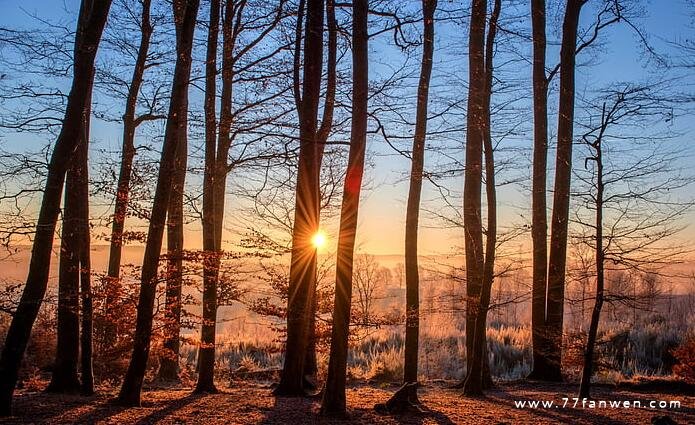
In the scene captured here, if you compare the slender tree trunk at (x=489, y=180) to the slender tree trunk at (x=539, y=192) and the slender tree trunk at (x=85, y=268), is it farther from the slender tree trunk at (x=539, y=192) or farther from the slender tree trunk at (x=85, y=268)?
the slender tree trunk at (x=85, y=268)

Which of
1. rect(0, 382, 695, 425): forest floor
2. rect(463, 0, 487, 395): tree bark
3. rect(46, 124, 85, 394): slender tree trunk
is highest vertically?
rect(463, 0, 487, 395): tree bark

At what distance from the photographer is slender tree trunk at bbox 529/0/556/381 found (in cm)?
1364

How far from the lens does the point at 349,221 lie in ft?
25.6

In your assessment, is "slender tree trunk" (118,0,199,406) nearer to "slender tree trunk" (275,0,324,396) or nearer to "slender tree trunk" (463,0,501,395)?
"slender tree trunk" (275,0,324,396)

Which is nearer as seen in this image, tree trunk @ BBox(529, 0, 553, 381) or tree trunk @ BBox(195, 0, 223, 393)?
tree trunk @ BBox(195, 0, 223, 393)

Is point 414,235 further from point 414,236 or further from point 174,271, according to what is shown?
point 174,271

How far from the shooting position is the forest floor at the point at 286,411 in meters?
7.28

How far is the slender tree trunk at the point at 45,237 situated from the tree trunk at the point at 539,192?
998cm

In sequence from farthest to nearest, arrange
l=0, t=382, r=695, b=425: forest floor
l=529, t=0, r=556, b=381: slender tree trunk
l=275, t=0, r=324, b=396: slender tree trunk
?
l=529, t=0, r=556, b=381: slender tree trunk → l=275, t=0, r=324, b=396: slender tree trunk → l=0, t=382, r=695, b=425: forest floor

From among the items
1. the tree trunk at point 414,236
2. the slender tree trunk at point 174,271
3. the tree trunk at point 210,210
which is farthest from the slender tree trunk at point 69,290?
the tree trunk at point 414,236

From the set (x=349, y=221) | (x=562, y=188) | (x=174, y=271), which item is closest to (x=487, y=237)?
(x=349, y=221)

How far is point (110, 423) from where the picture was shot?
679cm

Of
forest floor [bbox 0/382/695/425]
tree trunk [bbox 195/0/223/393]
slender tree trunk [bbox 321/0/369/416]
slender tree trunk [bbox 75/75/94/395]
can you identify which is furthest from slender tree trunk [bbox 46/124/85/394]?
slender tree trunk [bbox 321/0/369/416]

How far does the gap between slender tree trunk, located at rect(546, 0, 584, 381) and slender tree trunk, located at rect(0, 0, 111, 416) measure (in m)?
10.0
